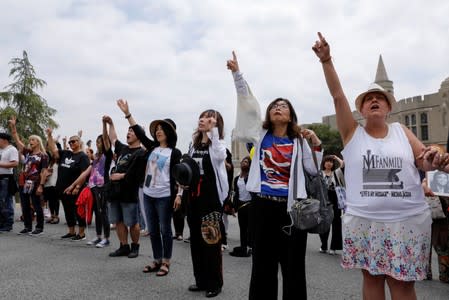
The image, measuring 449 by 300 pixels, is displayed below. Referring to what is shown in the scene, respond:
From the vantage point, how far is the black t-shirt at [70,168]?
826cm

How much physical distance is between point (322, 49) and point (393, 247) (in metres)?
1.44

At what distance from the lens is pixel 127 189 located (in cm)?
618

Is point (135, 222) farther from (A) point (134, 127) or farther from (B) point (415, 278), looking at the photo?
(B) point (415, 278)

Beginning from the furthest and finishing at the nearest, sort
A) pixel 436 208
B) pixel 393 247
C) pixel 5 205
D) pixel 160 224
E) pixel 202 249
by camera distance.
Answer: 1. pixel 5 205
2. pixel 160 224
3. pixel 436 208
4. pixel 202 249
5. pixel 393 247

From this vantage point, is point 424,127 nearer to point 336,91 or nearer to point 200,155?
point 200,155

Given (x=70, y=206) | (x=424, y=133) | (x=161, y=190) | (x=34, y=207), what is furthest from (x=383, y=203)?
(x=424, y=133)

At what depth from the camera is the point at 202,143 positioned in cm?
477

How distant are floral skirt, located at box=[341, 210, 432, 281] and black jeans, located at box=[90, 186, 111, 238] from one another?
18.4 feet

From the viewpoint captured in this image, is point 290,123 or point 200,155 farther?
point 200,155

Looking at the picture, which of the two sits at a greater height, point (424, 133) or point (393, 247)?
point (424, 133)

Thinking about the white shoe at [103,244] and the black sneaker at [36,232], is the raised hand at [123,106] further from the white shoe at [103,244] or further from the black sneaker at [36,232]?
the black sneaker at [36,232]

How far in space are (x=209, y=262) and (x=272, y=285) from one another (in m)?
1.18

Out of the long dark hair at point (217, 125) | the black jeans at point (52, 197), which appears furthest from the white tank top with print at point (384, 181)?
the black jeans at point (52, 197)

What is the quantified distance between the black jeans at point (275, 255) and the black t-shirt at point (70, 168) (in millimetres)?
5756
